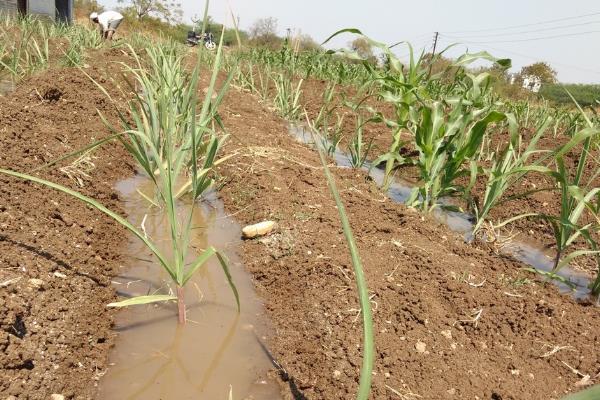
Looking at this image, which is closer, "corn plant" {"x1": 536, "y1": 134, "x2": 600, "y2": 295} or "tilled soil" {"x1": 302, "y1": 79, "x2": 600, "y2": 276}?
"corn plant" {"x1": 536, "y1": 134, "x2": 600, "y2": 295}

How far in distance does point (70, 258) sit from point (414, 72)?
2120mm

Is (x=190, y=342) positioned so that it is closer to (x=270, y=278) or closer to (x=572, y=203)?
(x=270, y=278)

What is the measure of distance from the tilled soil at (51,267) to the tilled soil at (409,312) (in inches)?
23.8

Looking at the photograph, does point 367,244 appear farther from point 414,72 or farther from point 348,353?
point 414,72

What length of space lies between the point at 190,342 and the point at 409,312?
0.78 meters

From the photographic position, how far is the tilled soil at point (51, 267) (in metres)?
1.23

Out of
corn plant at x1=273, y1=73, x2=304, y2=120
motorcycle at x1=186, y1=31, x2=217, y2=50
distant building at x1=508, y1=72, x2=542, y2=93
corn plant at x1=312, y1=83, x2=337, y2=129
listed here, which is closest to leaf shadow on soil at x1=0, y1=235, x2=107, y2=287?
motorcycle at x1=186, y1=31, x2=217, y2=50

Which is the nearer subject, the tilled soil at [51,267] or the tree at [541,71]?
the tilled soil at [51,267]

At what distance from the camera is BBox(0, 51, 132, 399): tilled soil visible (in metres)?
1.23

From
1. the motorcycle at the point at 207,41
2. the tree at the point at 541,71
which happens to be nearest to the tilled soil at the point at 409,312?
the motorcycle at the point at 207,41

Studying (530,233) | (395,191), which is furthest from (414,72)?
(530,233)

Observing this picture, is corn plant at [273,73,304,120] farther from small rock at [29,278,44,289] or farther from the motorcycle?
small rock at [29,278,44,289]

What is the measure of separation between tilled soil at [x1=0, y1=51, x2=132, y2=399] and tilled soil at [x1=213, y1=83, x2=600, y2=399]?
1.98 feet

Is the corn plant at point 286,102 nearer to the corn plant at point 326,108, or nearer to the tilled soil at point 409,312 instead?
the corn plant at point 326,108
